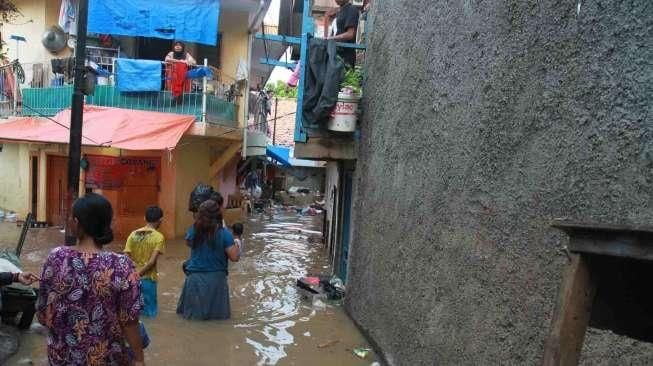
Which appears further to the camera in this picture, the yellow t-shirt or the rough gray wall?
the yellow t-shirt

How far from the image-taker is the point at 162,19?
1144cm

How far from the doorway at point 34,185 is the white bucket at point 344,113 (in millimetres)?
10823

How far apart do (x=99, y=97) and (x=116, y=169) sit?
1723 mm

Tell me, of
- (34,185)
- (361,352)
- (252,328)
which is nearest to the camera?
(361,352)

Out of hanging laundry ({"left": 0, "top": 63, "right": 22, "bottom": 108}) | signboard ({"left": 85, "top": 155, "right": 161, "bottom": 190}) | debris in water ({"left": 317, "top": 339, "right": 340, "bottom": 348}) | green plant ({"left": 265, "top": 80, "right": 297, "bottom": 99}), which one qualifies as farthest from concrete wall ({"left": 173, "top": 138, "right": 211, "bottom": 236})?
green plant ({"left": 265, "top": 80, "right": 297, "bottom": 99})

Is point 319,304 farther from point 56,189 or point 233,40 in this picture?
point 56,189

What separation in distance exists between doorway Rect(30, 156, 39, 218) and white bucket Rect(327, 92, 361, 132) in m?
10.8

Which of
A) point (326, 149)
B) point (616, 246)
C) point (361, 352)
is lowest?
point (361, 352)

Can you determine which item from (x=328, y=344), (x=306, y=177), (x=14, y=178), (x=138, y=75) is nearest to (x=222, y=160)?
(x=138, y=75)

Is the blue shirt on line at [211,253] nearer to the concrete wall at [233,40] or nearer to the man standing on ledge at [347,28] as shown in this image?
the man standing on ledge at [347,28]

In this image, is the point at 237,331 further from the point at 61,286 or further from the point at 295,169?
the point at 295,169

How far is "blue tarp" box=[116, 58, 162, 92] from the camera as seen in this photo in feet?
37.8

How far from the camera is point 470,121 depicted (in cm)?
343

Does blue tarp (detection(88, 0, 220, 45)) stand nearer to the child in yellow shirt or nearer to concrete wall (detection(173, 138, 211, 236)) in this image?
concrete wall (detection(173, 138, 211, 236))
